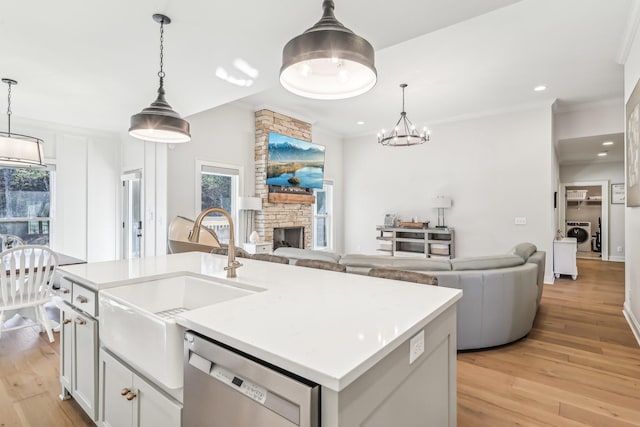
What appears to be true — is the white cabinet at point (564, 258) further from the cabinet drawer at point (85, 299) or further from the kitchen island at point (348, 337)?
the cabinet drawer at point (85, 299)

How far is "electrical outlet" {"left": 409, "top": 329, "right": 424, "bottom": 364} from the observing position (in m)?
1.05

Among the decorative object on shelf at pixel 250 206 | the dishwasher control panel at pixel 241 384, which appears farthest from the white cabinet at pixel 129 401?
the decorative object on shelf at pixel 250 206

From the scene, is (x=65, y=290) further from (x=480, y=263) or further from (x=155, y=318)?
(x=480, y=263)

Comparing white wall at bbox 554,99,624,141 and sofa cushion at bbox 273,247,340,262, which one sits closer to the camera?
sofa cushion at bbox 273,247,340,262

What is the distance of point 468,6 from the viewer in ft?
6.51

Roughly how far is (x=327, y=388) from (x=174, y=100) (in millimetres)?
3930

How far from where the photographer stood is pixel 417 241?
21.1 ft

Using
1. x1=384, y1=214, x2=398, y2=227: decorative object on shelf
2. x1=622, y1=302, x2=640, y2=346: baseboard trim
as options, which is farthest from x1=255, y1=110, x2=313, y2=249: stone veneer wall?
x1=622, y1=302, x2=640, y2=346: baseboard trim

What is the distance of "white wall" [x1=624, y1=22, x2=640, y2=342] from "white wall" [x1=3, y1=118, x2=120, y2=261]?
23.6 ft

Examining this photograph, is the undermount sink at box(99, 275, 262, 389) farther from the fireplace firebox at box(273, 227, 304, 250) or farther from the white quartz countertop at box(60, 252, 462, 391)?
the fireplace firebox at box(273, 227, 304, 250)

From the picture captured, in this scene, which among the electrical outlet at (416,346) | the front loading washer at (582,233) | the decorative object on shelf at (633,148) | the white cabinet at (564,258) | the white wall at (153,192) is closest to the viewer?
the electrical outlet at (416,346)

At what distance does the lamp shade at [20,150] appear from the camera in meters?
3.20

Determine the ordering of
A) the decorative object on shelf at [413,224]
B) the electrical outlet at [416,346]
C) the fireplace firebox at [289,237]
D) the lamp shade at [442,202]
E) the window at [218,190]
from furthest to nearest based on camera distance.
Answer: the decorative object on shelf at [413,224]
the lamp shade at [442,202]
the fireplace firebox at [289,237]
the window at [218,190]
the electrical outlet at [416,346]

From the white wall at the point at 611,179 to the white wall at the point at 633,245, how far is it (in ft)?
18.2
